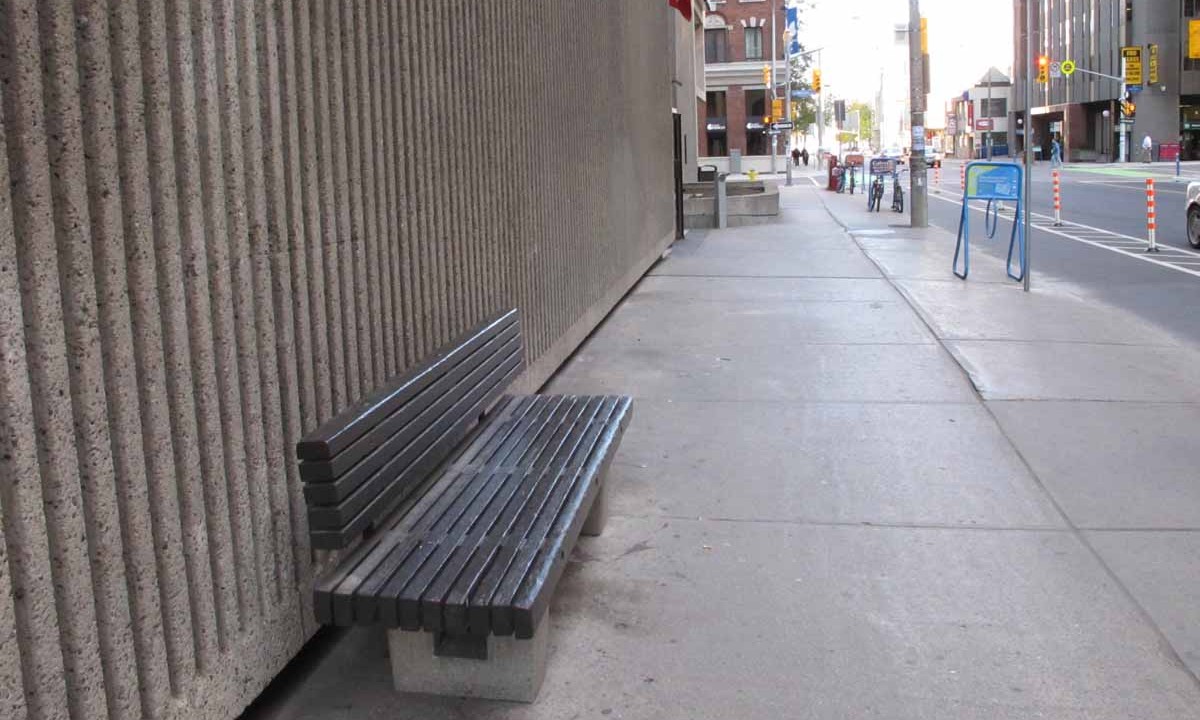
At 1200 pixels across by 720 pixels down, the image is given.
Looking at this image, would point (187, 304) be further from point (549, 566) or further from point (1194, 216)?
point (1194, 216)

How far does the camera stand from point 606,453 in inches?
200

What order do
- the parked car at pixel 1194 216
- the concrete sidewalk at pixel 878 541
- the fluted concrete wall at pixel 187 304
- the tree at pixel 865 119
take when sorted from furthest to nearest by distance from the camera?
1. the tree at pixel 865 119
2. the parked car at pixel 1194 216
3. the concrete sidewalk at pixel 878 541
4. the fluted concrete wall at pixel 187 304

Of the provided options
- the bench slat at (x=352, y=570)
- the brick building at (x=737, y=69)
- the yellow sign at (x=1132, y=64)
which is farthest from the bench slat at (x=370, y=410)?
the yellow sign at (x=1132, y=64)

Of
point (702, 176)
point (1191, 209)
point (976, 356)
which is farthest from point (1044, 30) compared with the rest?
point (976, 356)

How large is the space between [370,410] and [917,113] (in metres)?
21.4

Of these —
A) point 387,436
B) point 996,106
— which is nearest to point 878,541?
point 387,436

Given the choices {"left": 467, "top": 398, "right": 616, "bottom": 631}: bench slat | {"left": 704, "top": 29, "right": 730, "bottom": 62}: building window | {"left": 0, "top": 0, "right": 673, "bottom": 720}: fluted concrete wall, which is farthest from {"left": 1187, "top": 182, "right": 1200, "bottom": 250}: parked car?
{"left": 704, "top": 29, "right": 730, "bottom": 62}: building window

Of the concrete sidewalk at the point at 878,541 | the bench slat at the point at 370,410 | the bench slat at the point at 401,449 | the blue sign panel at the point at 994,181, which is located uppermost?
the blue sign panel at the point at 994,181

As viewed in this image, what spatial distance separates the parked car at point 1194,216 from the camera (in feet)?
61.3

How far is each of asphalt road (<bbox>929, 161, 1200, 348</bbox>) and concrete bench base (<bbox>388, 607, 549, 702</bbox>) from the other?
28.1 ft

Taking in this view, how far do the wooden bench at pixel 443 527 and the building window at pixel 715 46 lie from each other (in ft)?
232

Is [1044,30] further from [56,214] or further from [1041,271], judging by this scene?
[56,214]

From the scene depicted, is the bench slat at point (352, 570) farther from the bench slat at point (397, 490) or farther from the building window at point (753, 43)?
the building window at point (753, 43)

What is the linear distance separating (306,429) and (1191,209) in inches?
722
